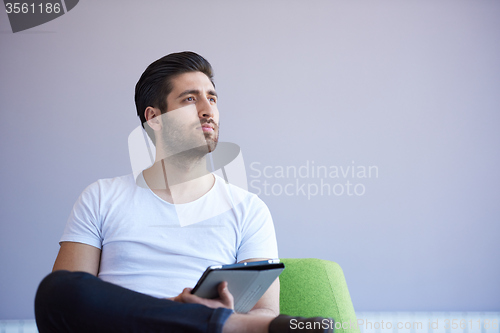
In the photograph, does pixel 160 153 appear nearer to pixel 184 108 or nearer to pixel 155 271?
pixel 184 108

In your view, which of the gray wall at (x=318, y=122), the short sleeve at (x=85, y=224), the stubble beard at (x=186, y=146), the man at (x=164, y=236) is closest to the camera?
the man at (x=164, y=236)

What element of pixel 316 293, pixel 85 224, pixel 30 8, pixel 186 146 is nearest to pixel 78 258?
pixel 85 224

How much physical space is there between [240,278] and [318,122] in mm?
1825

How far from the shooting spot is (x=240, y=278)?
104 centimetres

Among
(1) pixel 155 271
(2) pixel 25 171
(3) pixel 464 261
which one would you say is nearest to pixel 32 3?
(2) pixel 25 171

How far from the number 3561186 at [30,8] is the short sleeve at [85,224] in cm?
181

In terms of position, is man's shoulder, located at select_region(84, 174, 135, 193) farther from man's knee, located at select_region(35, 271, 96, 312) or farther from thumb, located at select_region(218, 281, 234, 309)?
thumb, located at select_region(218, 281, 234, 309)

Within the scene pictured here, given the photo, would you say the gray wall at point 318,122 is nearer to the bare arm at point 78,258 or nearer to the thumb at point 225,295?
the bare arm at point 78,258

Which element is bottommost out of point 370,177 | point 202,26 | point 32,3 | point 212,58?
point 370,177

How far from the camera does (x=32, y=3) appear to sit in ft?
9.12

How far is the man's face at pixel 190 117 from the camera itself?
162 centimetres

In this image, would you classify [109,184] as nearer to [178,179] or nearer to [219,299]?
[178,179]

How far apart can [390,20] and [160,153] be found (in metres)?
1.89

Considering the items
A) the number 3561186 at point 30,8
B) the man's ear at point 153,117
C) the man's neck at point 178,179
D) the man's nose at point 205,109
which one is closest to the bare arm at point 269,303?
the man's neck at point 178,179
